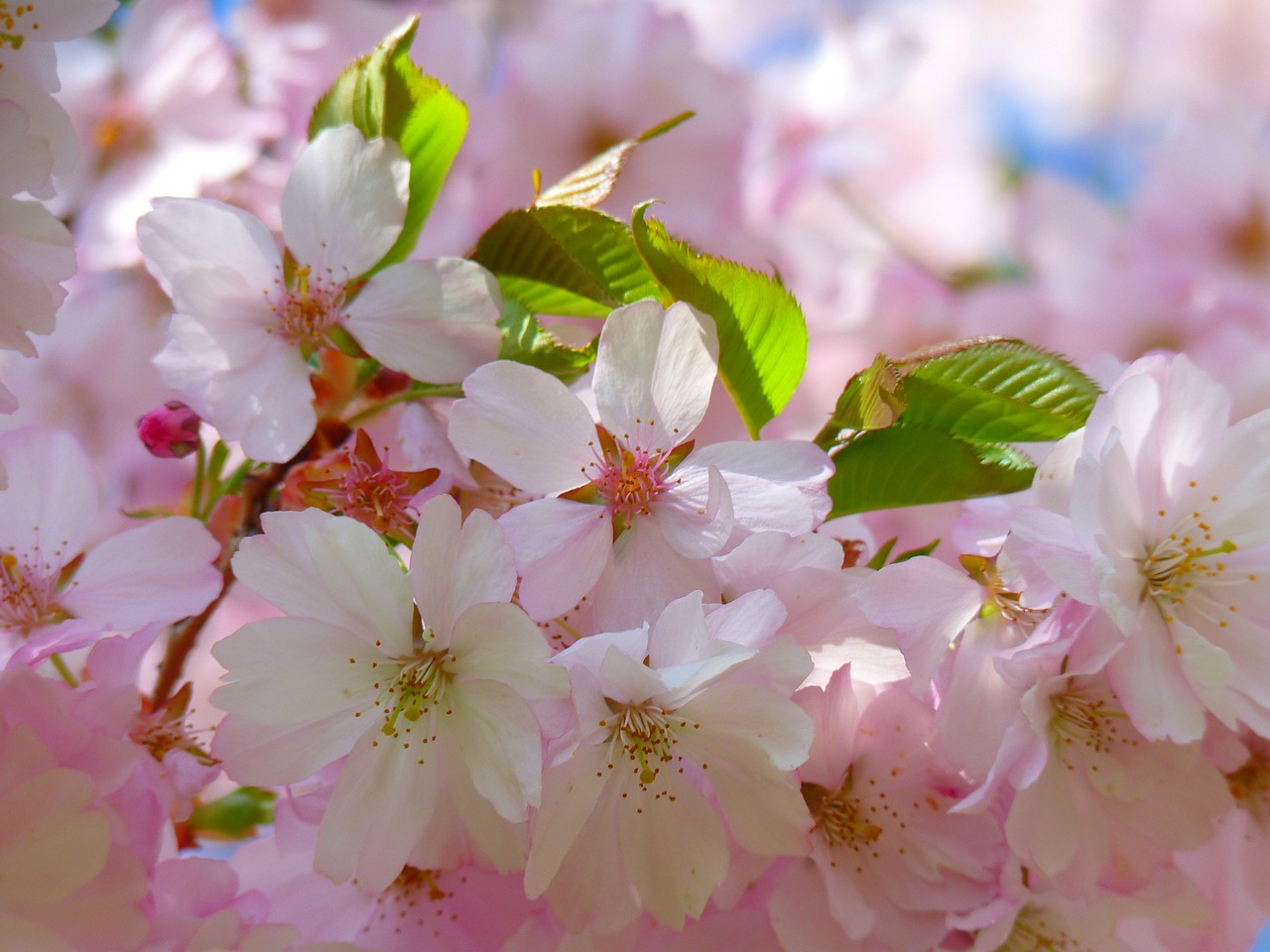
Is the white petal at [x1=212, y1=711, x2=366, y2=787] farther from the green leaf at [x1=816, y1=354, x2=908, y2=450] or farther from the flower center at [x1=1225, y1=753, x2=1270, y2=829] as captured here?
the flower center at [x1=1225, y1=753, x2=1270, y2=829]

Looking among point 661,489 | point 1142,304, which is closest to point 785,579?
point 661,489

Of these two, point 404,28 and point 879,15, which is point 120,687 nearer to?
point 404,28

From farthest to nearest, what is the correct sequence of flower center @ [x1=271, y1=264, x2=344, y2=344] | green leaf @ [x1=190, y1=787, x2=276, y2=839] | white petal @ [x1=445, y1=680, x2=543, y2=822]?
green leaf @ [x1=190, y1=787, x2=276, y2=839] → flower center @ [x1=271, y1=264, x2=344, y2=344] → white petal @ [x1=445, y1=680, x2=543, y2=822]

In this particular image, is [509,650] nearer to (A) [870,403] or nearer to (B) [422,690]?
(B) [422,690]

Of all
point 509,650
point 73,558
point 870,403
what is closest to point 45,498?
point 73,558

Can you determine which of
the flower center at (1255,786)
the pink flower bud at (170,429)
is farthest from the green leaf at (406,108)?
the flower center at (1255,786)

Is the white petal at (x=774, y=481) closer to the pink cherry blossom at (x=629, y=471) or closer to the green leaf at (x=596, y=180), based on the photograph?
the pink cherry blossom at (x=629, y=471)

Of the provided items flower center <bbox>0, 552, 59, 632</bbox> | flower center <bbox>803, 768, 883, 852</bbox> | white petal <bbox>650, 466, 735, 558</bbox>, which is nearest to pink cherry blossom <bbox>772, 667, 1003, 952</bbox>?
flower center <bbox>803, 768, 883, 852</bbox>
